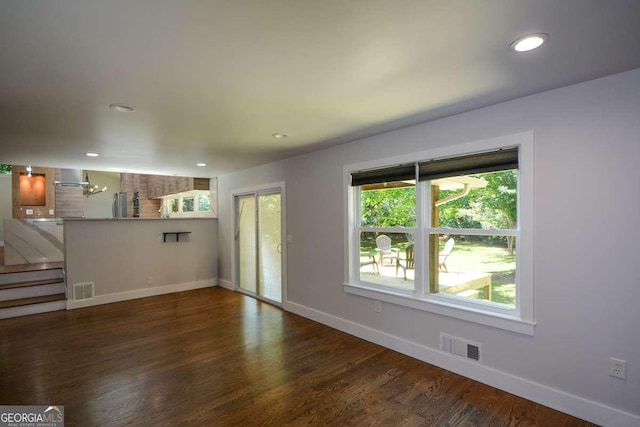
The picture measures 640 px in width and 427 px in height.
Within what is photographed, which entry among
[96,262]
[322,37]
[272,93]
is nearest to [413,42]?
[322,37]

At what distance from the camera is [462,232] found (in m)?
2.87

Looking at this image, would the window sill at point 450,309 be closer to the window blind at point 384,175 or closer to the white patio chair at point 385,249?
the white patio chair at point 385,249

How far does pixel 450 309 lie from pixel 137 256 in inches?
213

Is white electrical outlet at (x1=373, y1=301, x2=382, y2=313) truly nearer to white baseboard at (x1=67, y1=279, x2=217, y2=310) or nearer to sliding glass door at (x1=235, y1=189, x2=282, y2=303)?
sliding glass door at (x1=235, y1=189, x2=282, y2=303)

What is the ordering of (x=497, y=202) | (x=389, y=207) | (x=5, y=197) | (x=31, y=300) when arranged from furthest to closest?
(x=5, y=197), (x=31, y=300), (x=389, y=207), (x=497, y=202)

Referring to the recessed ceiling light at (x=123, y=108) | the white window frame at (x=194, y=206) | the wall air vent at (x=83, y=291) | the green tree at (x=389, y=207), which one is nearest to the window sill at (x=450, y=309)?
the green tree at (x=389, y=207)

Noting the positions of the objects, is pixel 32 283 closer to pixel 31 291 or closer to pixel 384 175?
pixel 31 291

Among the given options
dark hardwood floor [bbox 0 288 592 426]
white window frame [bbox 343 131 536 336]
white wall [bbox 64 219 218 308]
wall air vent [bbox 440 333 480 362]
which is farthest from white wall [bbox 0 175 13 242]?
wall air vent [bbox 440 333 480 362]

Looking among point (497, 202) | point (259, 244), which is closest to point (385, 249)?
point (497, 202)

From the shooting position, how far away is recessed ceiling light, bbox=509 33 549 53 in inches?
61.6

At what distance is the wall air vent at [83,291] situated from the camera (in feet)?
16.4

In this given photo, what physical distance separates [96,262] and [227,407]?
4277 mm

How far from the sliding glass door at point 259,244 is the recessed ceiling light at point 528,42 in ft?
12.8

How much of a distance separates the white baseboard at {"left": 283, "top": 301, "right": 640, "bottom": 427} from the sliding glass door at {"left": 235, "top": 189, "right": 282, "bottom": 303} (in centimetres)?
188
